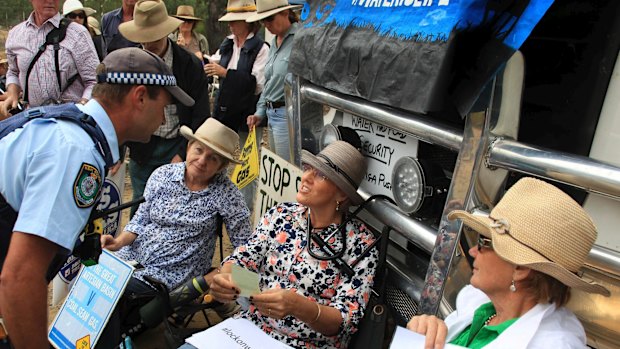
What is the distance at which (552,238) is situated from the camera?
1.39 meters

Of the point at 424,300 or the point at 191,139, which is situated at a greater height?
the point at 191,139

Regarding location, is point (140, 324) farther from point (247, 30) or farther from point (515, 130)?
point (247, 30)

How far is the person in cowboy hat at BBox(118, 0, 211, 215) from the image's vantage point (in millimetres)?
3871

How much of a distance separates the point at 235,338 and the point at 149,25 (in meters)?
2.55

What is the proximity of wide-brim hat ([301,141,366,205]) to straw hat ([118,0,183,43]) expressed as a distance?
194 centimetres

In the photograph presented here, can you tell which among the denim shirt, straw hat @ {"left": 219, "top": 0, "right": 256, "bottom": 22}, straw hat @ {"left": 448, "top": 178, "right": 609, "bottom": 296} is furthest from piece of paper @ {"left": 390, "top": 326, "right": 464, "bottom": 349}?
straw hat @ {"left": 219, "top": 0, "right": 256, "bottom": 22}

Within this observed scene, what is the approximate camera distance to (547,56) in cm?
208

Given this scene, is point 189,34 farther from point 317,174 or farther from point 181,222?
point 317,174

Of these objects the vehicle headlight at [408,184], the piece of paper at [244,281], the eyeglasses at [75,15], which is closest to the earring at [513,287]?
the vehicle headlight at [408,184]

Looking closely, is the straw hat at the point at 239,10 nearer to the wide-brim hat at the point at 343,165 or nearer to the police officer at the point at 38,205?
the wide-brim hat at the point at 343,165

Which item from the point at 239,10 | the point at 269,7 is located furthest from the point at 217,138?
the point at 239,10

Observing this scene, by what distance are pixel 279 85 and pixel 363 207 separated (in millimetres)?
1942

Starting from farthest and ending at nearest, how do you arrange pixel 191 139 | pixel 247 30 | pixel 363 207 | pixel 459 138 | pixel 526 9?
pixel 247 30 < pixel 191 139 < pixel 363 207 < pixel 459 138 < pixel 526 9

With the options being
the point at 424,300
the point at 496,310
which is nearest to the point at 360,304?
the point at 424,300
